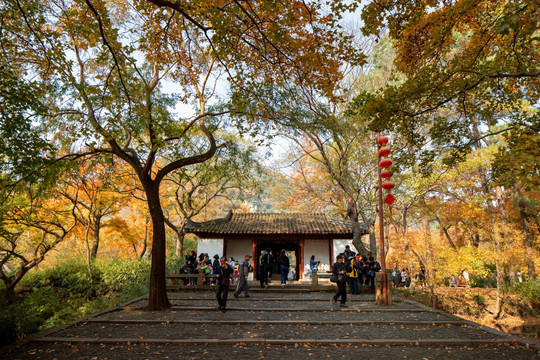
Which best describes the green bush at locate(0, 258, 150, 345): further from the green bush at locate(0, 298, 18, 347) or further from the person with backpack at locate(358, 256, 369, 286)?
the person with backpack at locate(358, 256, 369, 286)

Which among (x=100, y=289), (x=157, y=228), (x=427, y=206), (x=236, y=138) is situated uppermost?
(x=236, y=138)

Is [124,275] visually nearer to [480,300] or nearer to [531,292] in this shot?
[480,300]

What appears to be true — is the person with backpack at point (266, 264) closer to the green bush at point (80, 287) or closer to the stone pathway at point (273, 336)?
the stone pathway at point (273, 336)

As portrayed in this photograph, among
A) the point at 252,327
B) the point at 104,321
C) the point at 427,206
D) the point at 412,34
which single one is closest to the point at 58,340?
the point at 104,321

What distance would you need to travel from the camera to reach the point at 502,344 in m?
5.92

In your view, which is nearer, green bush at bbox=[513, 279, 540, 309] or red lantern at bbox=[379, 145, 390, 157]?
red lantern at bbox=[379, 145, 390, 157]

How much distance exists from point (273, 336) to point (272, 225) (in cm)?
1192

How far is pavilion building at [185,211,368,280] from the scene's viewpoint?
17.2 meters

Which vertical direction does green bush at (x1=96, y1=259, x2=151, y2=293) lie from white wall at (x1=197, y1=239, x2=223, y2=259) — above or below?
below

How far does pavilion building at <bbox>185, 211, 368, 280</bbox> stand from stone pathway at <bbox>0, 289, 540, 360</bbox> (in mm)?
8202

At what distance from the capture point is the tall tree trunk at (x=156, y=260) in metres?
8.86

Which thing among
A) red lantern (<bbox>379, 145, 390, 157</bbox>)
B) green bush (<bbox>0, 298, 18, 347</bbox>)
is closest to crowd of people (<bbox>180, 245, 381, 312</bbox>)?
red lantern (<bbox>379, 145, 390, 157</bbox>)

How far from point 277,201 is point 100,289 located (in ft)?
47.6

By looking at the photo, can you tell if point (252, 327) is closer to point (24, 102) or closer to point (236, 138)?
point (24, 102)
